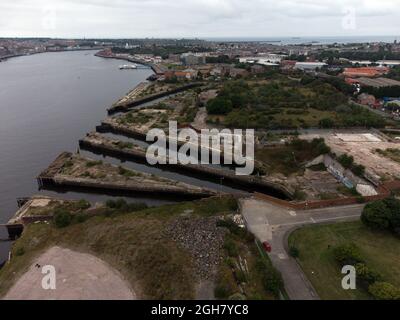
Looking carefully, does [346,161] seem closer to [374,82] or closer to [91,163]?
[91,163]

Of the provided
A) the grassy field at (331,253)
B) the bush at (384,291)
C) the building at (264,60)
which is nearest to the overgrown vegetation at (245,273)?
the grassy field at (331,253)

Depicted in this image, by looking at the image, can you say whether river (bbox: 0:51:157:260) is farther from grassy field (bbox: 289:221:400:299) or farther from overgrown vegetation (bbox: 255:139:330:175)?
grassy field (bbox: 289:221:400:299)

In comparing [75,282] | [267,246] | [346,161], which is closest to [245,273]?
[267,246]

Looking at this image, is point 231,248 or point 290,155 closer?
point 231,248

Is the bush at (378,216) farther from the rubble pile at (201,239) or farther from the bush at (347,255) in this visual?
the rubble pile at (201,239)

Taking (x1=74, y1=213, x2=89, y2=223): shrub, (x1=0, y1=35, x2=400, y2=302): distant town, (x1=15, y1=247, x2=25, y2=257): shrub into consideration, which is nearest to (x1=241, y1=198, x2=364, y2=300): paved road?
(x1=0, y1=35, x2=400, y2=302): distant town

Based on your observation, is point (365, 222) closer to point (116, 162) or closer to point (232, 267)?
point (232, 267)

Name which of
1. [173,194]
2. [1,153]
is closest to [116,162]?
[173,194]
